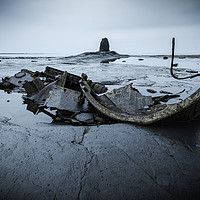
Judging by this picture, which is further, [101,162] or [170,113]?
[170,113]

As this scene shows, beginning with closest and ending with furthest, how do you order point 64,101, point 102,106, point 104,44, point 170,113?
point 170,113
point 102,106
point 64,101
point 104,44

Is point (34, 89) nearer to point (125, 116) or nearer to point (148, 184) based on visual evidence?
point (125, 116)

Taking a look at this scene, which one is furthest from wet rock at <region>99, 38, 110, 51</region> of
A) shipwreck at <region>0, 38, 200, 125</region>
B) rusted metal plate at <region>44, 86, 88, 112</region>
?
rusted metal plate at <region>44, 86, 88, 112</region>

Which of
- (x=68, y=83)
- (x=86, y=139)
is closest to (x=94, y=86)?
(x=68, y=83)

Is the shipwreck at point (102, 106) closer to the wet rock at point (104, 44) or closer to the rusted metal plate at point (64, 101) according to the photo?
the rusted metal plate at point (64, 101)

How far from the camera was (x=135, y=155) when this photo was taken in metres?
1.95

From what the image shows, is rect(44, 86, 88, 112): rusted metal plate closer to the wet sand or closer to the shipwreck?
the shipwreck

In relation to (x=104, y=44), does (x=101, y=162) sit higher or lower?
lower

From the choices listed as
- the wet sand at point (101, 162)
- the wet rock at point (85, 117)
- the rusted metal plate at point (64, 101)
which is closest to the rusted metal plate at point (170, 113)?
the wet sand at point (101, 162)

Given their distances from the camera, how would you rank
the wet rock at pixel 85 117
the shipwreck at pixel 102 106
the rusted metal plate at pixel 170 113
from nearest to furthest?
1. the rusted metal plate at pixel 170 113
2. the shipwreck at pixel 102 106
3. the wet rock at pixel 85 117

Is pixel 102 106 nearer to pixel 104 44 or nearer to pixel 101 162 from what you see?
pixel 101 162

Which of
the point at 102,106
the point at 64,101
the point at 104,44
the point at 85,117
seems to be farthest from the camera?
the point at 104,44

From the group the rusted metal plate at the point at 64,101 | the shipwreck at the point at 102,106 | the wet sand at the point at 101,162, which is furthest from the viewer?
the rusted metal plate at the point at 64,101

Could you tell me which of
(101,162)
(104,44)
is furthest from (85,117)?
(104,44)
